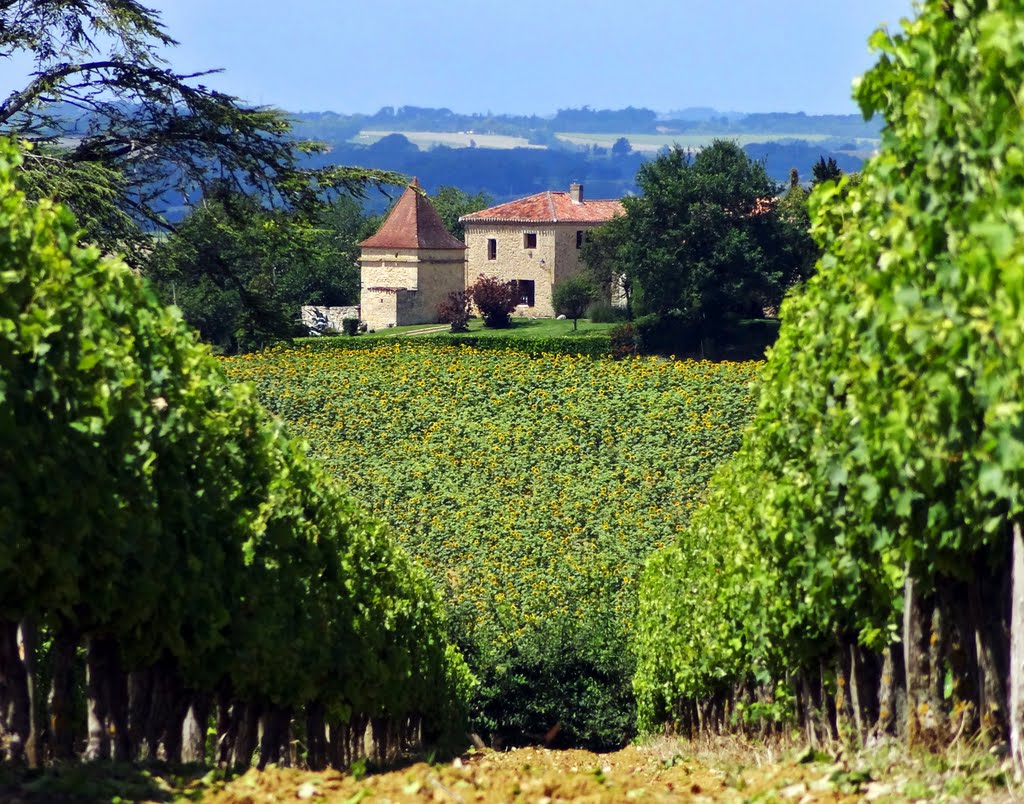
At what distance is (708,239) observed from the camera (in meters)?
61.2

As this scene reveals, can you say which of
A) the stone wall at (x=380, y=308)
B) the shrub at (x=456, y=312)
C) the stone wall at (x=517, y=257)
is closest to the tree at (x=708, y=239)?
the shrub at (x=456, y=312)

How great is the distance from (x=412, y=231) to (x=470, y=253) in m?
10.2

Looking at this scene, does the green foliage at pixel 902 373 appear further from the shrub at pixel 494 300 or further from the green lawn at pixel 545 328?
the shrub at pixel 494 300

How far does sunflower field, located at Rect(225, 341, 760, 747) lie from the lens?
69.9 ft

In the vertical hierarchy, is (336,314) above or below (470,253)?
below

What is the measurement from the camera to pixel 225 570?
9047mm

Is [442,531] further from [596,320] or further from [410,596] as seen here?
[596,320]

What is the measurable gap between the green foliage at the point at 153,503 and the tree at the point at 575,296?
216 ft

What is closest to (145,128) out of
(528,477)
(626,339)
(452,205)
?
(528,477)

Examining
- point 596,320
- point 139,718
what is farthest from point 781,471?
point 596,320

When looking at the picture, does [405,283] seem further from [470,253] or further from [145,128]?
[145,128]

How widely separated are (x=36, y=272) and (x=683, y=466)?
22589 mm

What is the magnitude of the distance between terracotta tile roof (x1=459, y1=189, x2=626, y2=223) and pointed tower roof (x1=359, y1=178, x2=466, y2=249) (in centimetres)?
594

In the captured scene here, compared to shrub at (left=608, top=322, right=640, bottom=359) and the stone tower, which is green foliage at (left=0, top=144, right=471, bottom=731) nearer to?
shrub at (left=608, top=322, right=640, bottom=359)
